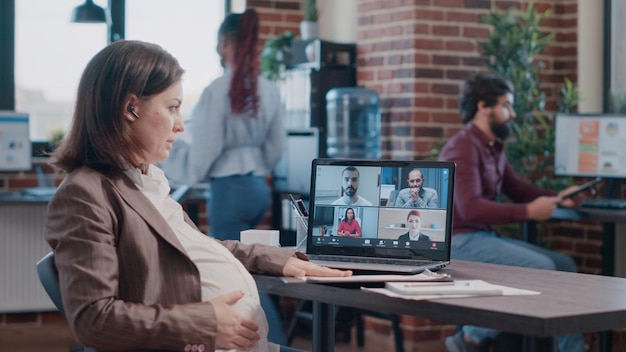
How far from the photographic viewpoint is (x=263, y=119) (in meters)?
4.46

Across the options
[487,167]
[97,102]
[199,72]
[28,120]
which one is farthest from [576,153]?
[97,102]

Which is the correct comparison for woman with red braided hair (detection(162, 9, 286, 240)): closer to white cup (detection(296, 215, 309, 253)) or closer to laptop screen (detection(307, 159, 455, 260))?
white cup (detection(296, 215, 309, 253))

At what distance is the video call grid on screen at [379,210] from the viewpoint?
2455 millimetres

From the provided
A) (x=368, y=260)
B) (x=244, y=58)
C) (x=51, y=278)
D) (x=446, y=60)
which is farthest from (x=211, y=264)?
(x=446, y=60)

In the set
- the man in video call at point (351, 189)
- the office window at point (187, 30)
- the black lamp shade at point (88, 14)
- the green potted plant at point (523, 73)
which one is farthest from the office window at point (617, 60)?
the man in video call at point (351, 189)

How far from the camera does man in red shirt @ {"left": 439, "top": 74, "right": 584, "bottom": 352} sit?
13.5 ft

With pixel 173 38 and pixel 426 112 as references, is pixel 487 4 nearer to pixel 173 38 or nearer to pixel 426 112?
pixel 426 112

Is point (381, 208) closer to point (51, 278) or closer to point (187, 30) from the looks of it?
point (51, 278)

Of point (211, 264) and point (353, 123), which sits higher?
point (353, 123)

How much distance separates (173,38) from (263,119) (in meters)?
1.65

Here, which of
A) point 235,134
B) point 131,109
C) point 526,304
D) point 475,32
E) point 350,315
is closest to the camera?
point 526,304

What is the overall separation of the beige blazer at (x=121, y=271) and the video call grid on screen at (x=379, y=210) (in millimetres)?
649

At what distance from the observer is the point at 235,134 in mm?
4352

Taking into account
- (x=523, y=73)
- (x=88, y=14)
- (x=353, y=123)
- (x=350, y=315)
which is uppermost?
(x=88, y=14)
